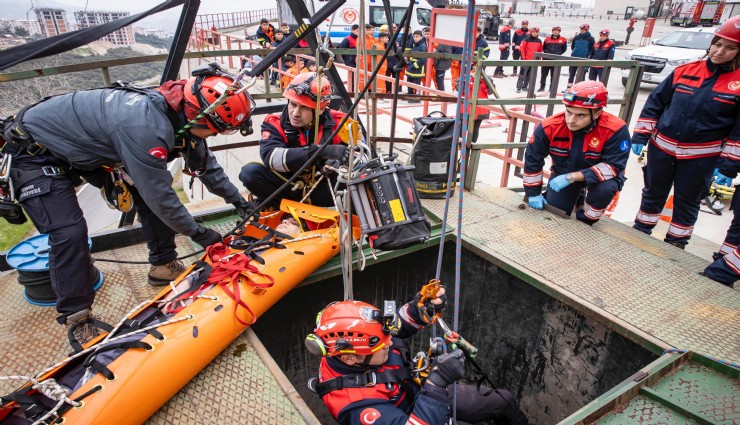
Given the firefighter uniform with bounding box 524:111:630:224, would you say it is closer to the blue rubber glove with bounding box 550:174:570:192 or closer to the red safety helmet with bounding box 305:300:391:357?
the blue rubber glove with bounding box 550:174:570:192

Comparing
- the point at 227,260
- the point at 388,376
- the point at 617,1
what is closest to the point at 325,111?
the point at 227,260

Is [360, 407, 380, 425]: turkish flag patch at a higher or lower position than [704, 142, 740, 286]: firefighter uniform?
lower

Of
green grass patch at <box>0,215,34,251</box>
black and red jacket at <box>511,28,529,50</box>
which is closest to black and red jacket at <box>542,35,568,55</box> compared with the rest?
black and red jacket at <box>511,28,529,50</box>

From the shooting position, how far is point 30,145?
2.42 metres

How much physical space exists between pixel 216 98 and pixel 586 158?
292cm

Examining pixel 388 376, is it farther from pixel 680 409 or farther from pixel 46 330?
pixel 46 330

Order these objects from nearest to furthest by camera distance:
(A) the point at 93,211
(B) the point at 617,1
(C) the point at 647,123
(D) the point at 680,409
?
(D) the point at 680,409, (C) the point at 647,123, (A) the point at 93,211, (B) the point at 617,1

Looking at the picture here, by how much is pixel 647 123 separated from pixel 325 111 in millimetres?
2707

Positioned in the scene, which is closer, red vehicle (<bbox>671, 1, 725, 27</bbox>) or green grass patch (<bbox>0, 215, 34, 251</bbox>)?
green grass patch (<bbox>0, 215, 34, 251</bbox>)

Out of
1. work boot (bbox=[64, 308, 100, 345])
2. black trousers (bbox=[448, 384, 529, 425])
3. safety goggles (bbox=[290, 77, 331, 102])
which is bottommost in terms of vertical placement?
black trousers (bbox=[448, 384, 529, 425])

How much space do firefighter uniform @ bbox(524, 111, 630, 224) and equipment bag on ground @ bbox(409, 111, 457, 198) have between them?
727 millimetres

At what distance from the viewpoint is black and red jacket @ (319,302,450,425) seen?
218 cm

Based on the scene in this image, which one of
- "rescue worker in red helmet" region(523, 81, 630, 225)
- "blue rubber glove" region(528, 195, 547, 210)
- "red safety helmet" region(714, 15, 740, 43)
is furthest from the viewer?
"blue rubber glove" region(528, 195, 547, 210)

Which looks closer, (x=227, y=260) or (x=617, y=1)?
(x=227, y=260)
